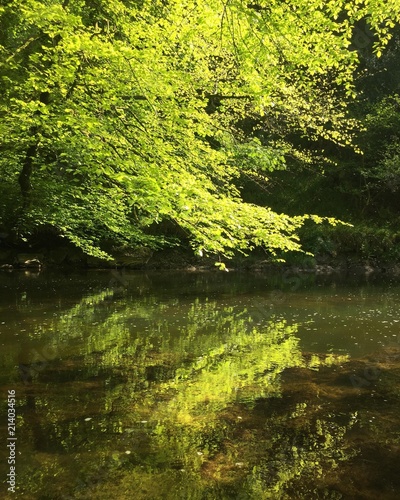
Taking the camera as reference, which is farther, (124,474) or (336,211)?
(336,211)

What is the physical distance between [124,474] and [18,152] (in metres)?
9.27

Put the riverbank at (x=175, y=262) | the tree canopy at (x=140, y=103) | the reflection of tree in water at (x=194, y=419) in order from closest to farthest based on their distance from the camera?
the reflection of tree in water at (x=194, y=419) < the tree canopy at (x=140, y=103) < the riverbank at (x=175, y=262)

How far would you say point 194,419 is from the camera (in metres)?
5.55

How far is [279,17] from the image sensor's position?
706 centimetres

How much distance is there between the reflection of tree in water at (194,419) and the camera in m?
4.23

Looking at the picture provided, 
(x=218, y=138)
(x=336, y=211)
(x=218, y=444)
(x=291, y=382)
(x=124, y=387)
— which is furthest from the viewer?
Result: (x=336, y=211)

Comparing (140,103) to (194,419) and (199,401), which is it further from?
(194,419)

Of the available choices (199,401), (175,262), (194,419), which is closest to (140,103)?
(199,401)

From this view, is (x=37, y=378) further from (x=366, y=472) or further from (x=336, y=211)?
(x=336, y=211)

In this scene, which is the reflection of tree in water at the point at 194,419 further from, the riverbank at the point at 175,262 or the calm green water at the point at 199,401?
the riverbank at the point at 175,262

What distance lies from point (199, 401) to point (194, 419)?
590 millimetres

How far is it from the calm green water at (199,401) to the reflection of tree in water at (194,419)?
0.02 m

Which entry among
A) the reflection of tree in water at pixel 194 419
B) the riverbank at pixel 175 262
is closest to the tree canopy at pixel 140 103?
the reflection of tree in water at pixel 194 419

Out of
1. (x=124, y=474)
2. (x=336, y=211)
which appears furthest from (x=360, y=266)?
(x=124, y=474)
